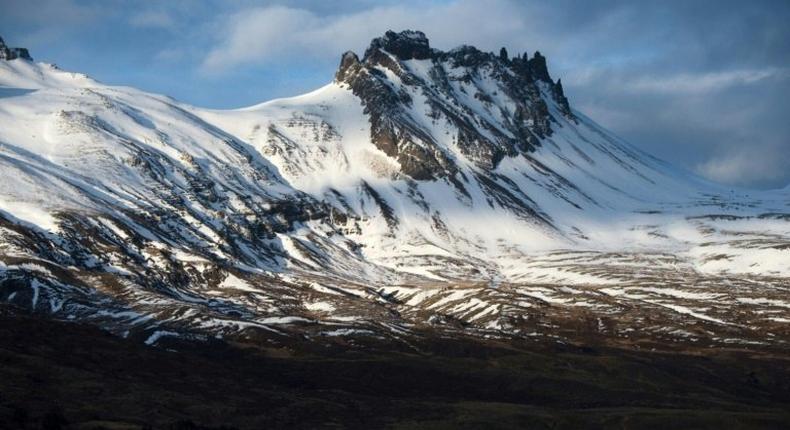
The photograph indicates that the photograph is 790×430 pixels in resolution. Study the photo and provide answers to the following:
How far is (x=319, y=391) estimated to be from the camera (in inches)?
6629

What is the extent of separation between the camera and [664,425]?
14700 cm

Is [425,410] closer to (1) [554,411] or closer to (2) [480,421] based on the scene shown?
(2) [480,421]

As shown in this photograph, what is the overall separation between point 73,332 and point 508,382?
8584 cm

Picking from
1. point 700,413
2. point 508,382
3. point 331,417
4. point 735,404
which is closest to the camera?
point 331,417

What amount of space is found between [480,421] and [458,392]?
1282 inches

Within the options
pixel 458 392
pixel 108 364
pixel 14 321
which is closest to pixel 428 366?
pixel 458 392

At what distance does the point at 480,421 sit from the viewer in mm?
146625

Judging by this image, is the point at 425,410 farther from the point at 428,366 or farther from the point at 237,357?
the point at 237,357

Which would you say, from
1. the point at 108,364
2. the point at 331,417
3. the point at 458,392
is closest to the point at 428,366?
the point at 458,392

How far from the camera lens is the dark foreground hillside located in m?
129

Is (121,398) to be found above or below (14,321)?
below

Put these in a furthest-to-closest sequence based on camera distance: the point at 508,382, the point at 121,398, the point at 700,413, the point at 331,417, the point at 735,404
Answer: the point at 508,382 < the point at 735,404 < the point at 700,413 < the point at 331,417 < the point at 121,398

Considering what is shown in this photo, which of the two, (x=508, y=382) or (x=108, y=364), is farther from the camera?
(x=508, y=382)

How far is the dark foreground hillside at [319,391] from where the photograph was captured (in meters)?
129
